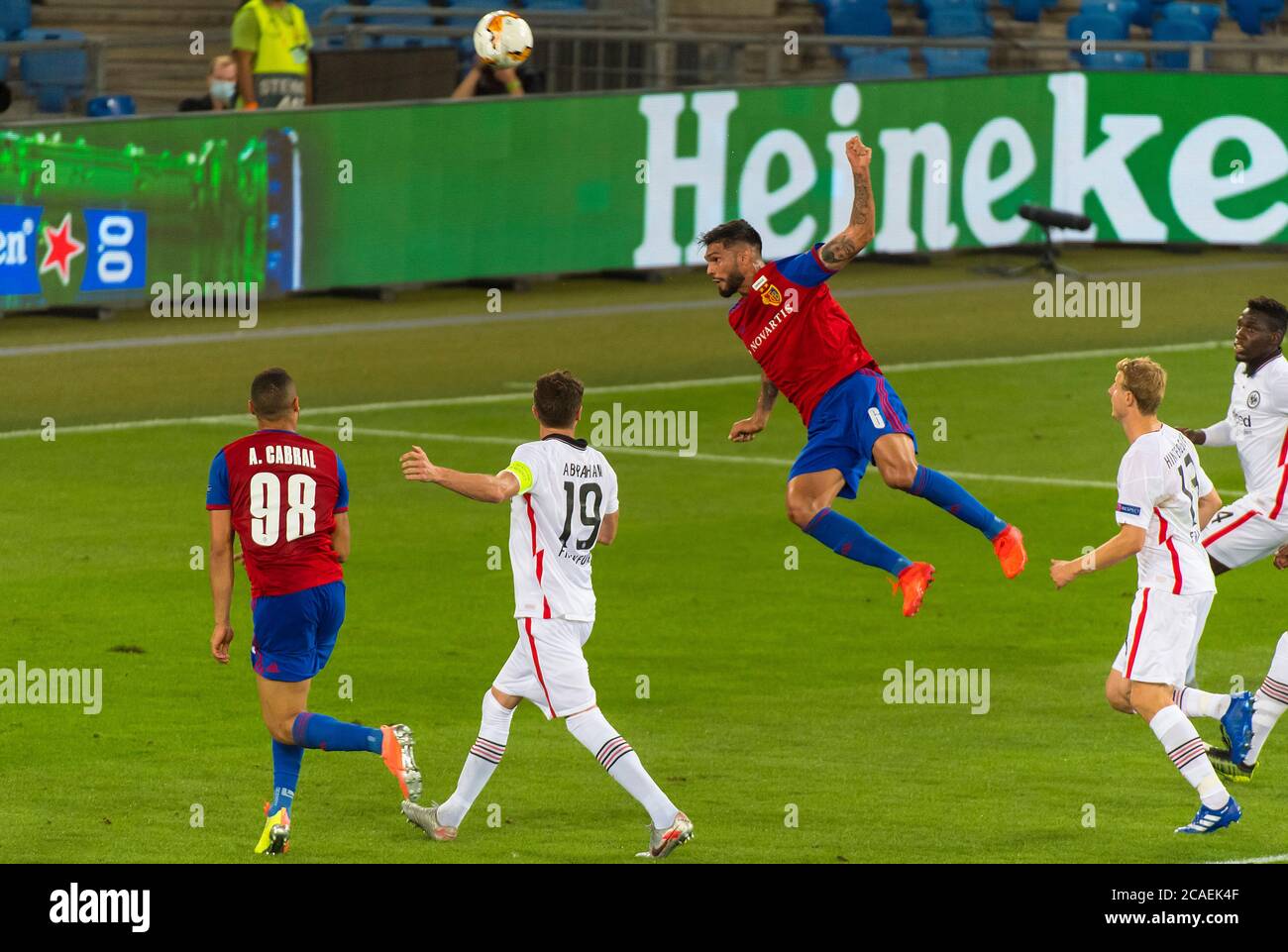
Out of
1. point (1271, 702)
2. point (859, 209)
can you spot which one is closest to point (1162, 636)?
point (1271, 702)

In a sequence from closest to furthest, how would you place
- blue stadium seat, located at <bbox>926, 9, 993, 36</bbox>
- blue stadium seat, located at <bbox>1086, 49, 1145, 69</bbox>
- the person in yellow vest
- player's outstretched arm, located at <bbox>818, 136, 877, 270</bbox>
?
player's outstretched arm, located at <bbox>818, 136, 877, 270</bbox>, the person in yellow vest, blue stadium seat, located at <bbox>1086, 49, 1145, 69</bbox>, blue stadium seat, located at <bbox>926, 9, 993, 36</bbox>

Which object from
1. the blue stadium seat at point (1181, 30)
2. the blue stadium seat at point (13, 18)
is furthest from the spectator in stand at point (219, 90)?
the blue stadium seat at point (1181, 30)

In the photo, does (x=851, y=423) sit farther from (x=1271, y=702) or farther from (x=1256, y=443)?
(x=1271, y=702)

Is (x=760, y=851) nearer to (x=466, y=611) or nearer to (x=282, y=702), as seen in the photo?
(x=282, y=702)

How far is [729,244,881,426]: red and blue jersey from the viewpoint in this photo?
13156 millimetres

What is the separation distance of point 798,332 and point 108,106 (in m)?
14.0

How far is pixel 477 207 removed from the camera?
2628cm

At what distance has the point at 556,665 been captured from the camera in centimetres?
1020

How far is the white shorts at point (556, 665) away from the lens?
33.5 feet

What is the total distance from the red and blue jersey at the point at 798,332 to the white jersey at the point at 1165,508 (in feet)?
9.48

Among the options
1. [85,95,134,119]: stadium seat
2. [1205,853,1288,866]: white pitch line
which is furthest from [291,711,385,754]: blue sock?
[85,95,134,119]: stadium seat

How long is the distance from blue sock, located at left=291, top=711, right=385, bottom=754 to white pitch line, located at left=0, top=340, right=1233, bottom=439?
36.1 feet

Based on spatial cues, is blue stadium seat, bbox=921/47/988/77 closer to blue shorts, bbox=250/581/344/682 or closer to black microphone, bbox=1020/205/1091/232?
black microphone, bbox=1020/205/1091/232
